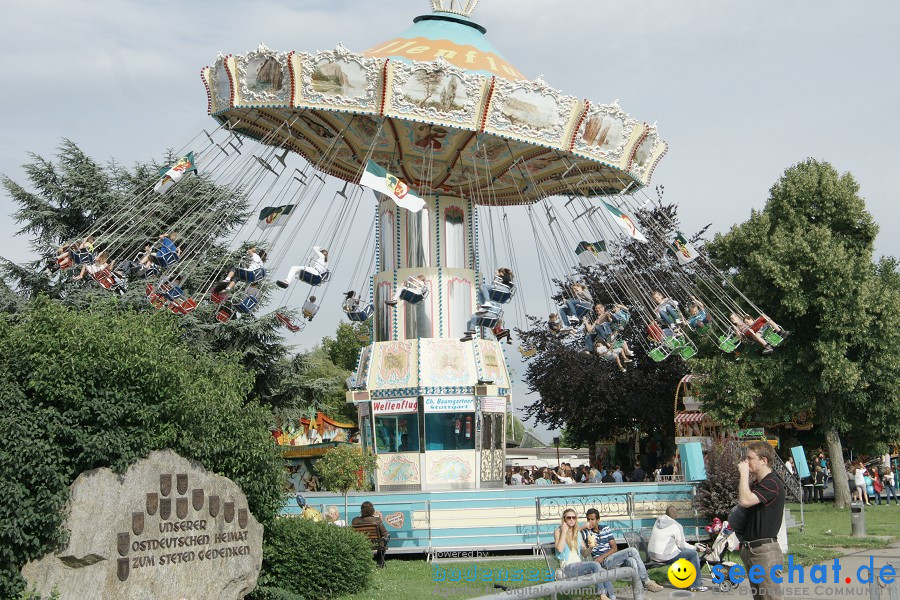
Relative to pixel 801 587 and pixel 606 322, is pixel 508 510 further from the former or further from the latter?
pixel 801 587

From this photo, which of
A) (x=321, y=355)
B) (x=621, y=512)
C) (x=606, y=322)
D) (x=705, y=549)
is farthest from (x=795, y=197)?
(x=321, y=355)

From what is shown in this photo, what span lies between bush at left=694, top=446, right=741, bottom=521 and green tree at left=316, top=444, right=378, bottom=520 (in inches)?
251

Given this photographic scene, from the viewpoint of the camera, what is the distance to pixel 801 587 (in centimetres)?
1199

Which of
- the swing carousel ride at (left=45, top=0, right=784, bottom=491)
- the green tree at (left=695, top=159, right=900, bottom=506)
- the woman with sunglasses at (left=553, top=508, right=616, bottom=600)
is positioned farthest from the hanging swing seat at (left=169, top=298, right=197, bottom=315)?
the green tree at (left=695, top=159, right=900, bottom=506)

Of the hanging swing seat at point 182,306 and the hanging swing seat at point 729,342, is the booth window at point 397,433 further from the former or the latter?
the hanging swing seat at point 729,342

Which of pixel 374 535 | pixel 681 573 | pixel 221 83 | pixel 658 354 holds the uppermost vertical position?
pixel 221 83

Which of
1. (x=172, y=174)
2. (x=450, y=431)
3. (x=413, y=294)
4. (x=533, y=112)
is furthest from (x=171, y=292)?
(x=533, y=112)

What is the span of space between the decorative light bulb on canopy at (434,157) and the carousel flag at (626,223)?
0.96 metres

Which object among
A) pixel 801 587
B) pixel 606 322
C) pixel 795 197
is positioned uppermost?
pixel 795 197

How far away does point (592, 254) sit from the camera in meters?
21.6

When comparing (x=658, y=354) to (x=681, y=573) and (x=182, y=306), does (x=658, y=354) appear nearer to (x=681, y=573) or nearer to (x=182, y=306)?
(x=681, y=573)

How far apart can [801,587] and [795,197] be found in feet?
60.5

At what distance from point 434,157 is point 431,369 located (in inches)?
183

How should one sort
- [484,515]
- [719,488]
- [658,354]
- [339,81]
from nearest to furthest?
1. [719,488]
2. [484,515]
3. [339,81]
4. [658,354]
